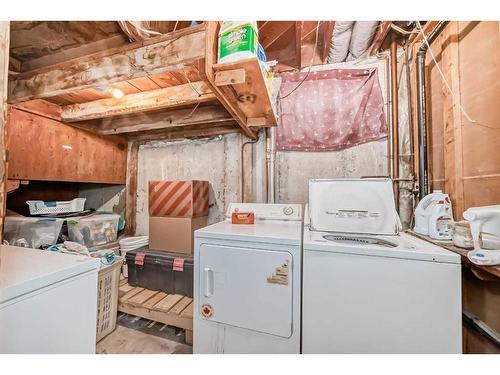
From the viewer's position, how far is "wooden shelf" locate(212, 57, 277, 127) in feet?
3.69

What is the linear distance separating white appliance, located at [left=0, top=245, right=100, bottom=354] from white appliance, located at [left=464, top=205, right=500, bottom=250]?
1.67 metres

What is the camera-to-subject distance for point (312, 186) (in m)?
1.54

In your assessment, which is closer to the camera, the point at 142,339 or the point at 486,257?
the point at 486,257

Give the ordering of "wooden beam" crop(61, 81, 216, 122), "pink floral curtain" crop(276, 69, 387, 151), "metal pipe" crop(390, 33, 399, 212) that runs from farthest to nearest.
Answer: "pink floral curtain" crop(276, 69, 387, 151)
"metal pipe" crop(390, 33, 399, 212)
"wooden beam" crop(61, 81, 216, 122)

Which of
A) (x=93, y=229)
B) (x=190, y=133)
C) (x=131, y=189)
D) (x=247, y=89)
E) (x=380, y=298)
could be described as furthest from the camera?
(x=131, y=189)

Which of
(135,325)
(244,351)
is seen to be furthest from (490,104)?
(135,325)

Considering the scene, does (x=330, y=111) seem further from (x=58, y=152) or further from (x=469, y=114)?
(x=58, y=152)

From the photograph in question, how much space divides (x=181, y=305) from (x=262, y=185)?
54.0 inches

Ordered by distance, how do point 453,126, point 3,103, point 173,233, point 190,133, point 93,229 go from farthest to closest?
point 190,133, point 93,229, point 173,233, point 453,126, point 3,103

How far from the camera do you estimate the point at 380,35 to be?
5.60 ft

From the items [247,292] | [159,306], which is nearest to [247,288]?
[247,292]

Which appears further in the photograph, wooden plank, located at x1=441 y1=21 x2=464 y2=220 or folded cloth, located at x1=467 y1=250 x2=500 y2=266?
wooden plank, located at x1=441 y1=21 x2=464 y2=220

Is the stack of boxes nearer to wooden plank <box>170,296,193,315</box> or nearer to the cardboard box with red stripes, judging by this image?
the cardboard box with red stripes

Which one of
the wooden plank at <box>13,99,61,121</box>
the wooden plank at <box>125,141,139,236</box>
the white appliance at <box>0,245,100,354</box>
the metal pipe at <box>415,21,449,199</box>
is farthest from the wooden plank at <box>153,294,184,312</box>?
the metal pipe at <box>415,21,449,199</box>
